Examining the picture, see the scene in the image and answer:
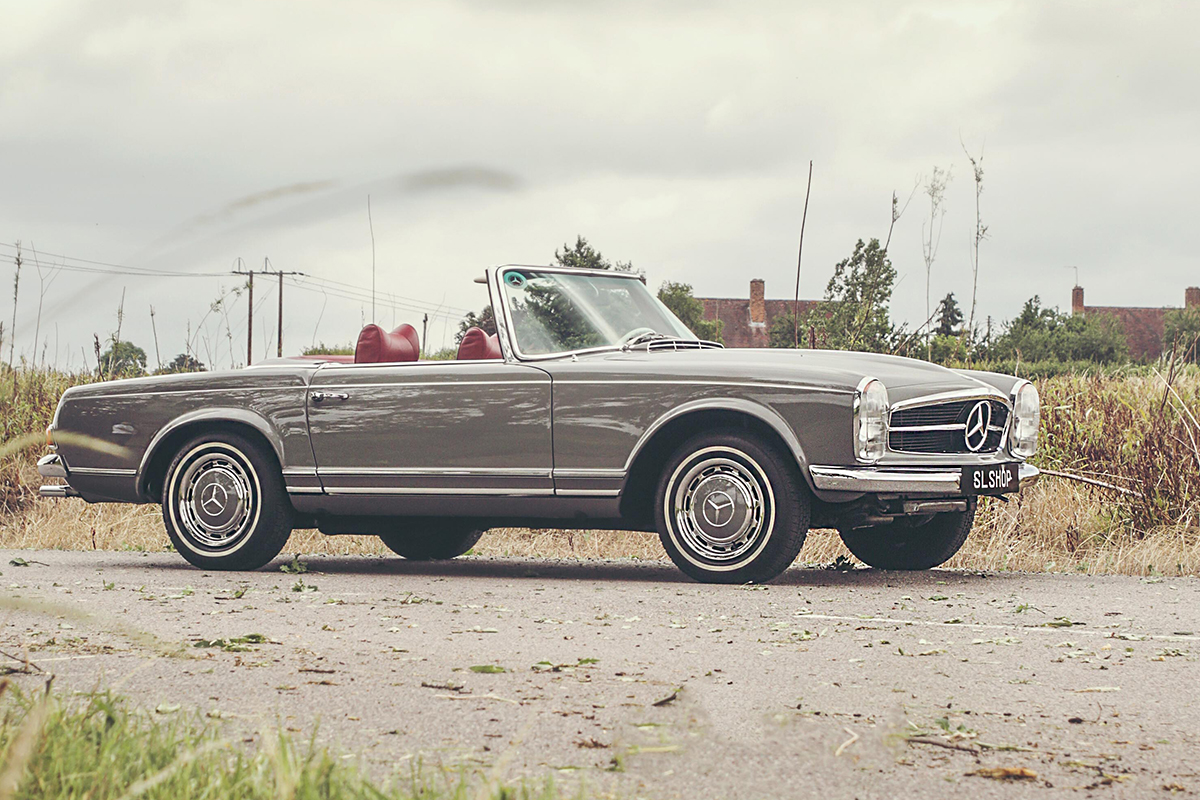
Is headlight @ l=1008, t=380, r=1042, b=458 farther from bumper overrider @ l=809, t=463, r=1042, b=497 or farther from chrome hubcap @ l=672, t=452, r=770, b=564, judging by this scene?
chrome hubcap @ l=672, t=452, r=770, b=564

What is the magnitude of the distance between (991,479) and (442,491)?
3.05 metres

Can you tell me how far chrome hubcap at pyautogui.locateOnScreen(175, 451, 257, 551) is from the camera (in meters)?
8.48

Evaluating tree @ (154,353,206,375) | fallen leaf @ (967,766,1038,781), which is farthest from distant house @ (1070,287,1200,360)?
fallen leaf @ (967,766,1038,781)

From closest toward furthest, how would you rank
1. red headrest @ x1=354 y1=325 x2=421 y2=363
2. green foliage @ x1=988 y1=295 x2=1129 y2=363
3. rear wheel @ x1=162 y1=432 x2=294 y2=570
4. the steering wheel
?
1. the steering wheel
2. rear wheel @ x1=162 y1=432 x2=294 y2=570
3. red headrest @ x1=354 y1=325 x2=421 y2=363
4. green foliage @ x1=988 y1=295 x2=1129 y2=363

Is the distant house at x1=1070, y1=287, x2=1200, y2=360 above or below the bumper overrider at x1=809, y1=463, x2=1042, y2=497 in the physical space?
above

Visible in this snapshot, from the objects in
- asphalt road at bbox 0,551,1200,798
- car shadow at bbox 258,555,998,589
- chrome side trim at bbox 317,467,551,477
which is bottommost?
car shadow at bbox 258,555,998,589

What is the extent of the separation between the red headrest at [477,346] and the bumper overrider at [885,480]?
7.70 ft

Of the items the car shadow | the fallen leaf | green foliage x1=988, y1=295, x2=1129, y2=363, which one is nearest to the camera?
the fallen leaf

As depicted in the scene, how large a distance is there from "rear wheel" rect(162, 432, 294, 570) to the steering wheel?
2289 mm

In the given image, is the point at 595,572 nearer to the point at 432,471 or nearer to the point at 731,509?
the point at 432,471

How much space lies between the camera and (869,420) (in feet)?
22.8

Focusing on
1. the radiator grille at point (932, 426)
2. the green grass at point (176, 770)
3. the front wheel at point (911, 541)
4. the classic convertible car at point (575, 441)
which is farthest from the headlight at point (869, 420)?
the green grass at point (176, 770)

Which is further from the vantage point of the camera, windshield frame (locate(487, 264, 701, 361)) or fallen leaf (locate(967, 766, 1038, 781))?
windshield frame (locate(487, 264, 701, 361))

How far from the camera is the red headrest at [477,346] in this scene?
8.44 meters
